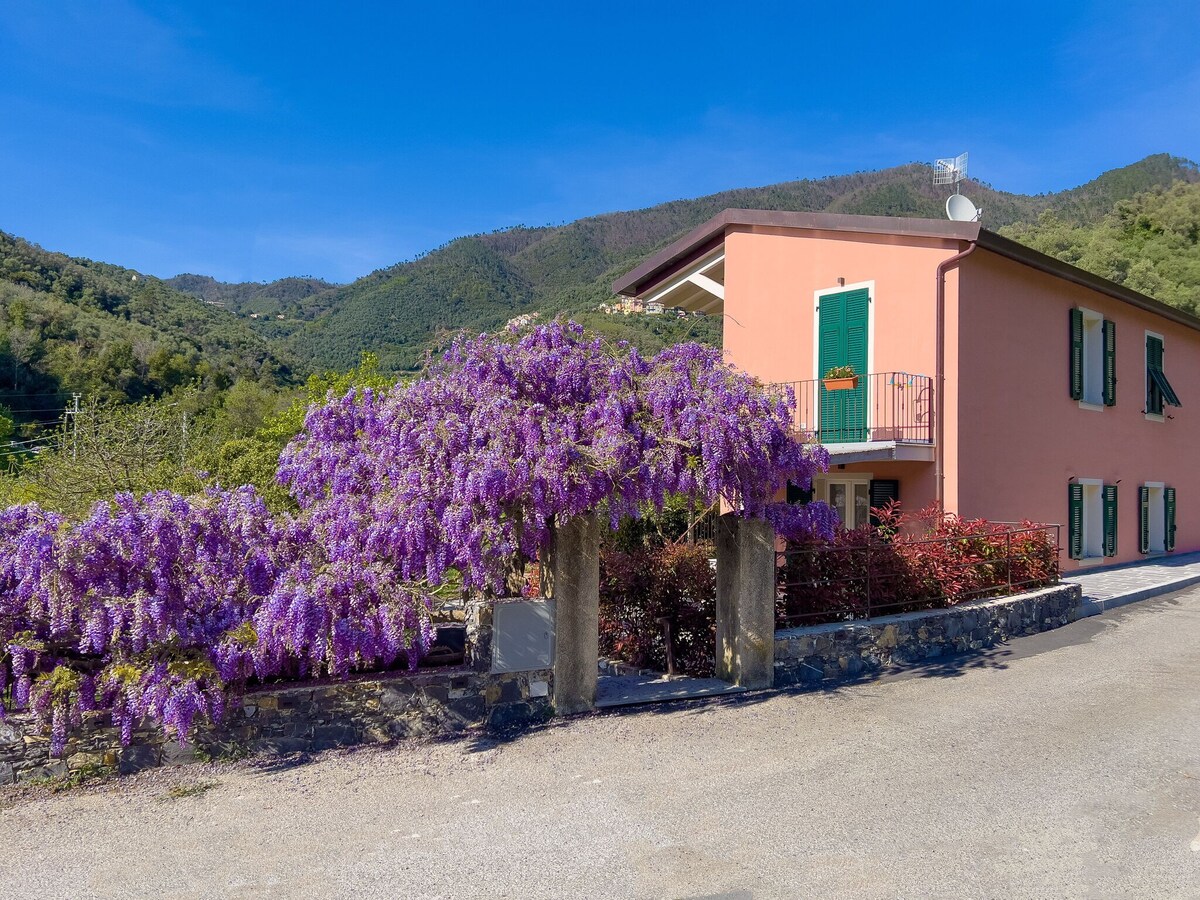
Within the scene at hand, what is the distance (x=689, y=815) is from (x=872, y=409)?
342 inches

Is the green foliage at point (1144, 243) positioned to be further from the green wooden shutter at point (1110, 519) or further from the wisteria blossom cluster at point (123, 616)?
the wisteria blossom cluster at point (123, 616)

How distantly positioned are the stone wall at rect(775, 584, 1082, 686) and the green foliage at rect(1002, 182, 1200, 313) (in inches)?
872

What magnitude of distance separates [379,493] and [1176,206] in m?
42.2

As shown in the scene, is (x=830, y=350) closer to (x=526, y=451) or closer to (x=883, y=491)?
(x=883, y=491)

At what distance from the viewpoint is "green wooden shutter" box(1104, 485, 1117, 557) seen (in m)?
15.2

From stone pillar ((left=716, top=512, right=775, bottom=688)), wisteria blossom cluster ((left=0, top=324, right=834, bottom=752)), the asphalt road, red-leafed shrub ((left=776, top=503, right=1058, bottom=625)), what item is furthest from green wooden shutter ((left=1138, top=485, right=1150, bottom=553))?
stone pillar ((left=716, top=512, right=775, bottom=688))

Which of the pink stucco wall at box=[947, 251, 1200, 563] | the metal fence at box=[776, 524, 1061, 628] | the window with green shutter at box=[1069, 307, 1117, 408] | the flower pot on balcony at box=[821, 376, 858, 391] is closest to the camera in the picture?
the metal fence at box=[776, 524, 1061, 628]

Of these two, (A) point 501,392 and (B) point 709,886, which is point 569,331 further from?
(B) point 709,886

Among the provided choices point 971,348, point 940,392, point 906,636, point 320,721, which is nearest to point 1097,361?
point 971,348

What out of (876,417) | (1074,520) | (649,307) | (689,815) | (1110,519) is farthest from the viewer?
(649,307)

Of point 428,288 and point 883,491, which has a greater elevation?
point 428,288

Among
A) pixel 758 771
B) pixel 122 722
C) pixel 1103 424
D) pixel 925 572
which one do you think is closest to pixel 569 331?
pixel 758 771

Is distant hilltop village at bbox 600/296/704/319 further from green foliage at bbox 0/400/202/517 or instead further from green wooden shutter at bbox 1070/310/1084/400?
green foliage at bbox 0/400/202/517

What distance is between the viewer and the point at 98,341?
42469 mm
